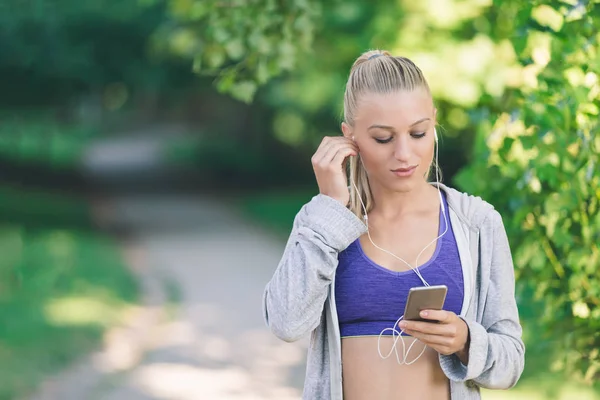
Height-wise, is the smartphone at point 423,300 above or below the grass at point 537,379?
below

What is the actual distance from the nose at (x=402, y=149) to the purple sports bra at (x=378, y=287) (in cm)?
25

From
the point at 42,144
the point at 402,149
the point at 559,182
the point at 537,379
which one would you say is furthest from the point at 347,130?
the point at 42,144

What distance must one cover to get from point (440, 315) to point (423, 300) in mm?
63

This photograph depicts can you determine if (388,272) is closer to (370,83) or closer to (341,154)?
(341,154)

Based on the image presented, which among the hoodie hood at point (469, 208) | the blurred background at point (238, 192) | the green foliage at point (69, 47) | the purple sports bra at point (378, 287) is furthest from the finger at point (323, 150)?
the green foliage at point (69, 47)

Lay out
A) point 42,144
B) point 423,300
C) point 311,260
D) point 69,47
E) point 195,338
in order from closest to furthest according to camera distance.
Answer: point 423,300 → point 311,260 → point 195,338 → point 69,47 → point 42,144

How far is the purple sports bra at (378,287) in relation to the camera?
2.24 m

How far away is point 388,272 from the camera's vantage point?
2.26 metres

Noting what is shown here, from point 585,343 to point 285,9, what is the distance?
2.58m

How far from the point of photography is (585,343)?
3566 millimetres

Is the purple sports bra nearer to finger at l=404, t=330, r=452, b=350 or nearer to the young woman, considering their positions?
the young woman

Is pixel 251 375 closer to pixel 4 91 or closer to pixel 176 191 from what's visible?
pixel 4 91

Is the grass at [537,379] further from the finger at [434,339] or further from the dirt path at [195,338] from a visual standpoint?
the finger at [434,339]

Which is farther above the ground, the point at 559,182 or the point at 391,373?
the point at 559,182
